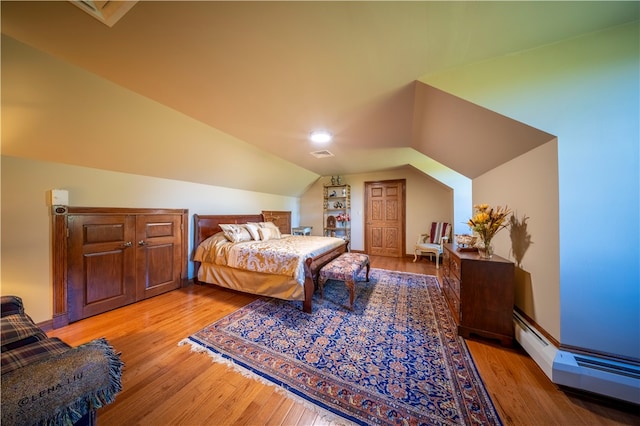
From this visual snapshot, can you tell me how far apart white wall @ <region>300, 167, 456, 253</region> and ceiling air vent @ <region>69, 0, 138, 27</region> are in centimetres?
522

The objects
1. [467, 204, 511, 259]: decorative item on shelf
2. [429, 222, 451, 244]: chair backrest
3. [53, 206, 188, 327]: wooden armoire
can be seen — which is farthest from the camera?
[429, 222, 451, 244]: chair backrest

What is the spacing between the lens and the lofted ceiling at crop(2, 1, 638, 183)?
1117 mm

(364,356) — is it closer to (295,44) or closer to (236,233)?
(295,44)

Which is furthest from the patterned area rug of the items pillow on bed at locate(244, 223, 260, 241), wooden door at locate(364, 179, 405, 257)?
wooden door at locate(364, 179, 405, 257)

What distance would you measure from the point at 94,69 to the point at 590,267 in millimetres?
3875

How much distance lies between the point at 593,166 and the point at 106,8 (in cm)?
306

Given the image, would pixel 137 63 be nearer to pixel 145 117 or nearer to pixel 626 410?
pixel 145 117

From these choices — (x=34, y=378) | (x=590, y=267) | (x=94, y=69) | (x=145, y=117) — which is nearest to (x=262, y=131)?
(x=145, y=117)

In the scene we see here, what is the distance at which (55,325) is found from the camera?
2.10 m


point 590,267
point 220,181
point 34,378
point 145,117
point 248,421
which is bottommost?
point 248,421

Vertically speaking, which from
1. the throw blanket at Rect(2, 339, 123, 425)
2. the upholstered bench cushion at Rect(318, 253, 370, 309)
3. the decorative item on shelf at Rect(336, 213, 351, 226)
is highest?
the decorative item on shelf at Rect(336, 213, 351, 226)

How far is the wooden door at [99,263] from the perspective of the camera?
2.24m

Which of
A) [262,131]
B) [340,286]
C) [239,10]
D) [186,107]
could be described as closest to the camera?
[239,10]

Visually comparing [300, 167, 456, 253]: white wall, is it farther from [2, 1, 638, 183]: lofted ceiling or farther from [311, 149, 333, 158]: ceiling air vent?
[2, 1, 638, 183]: lofted ceiling
